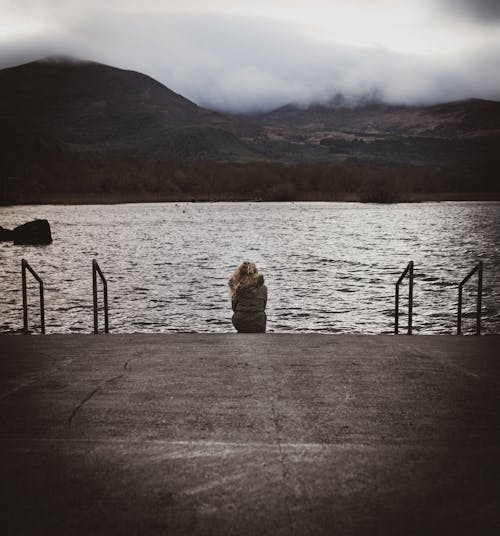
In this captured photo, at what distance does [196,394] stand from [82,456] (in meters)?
1.58

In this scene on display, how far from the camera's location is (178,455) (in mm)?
4109

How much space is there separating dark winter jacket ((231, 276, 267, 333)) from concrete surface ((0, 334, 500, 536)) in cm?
298

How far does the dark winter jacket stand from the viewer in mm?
10227

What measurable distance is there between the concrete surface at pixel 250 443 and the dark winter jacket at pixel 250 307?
9.78 feet

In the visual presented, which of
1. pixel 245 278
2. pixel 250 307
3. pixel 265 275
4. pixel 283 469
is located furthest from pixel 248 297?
pixel 265 275

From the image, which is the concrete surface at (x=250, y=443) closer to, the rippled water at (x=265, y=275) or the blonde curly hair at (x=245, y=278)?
the blonde curly hair at (x=245, y=278)

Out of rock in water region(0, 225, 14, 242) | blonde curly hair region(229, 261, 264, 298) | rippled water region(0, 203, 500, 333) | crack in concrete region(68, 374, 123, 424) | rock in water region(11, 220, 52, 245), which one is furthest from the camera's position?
rock in water region(0, 225, 14, 242)

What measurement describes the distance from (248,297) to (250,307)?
0.70 ft

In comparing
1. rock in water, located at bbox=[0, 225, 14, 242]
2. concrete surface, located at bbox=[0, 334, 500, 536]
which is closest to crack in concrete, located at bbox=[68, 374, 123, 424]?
concrete surface, located at bbox=[0, 334, 500, 536]

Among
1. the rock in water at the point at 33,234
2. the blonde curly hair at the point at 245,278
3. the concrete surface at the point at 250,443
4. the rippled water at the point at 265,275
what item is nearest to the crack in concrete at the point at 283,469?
the concrete surface at the point at 250,443

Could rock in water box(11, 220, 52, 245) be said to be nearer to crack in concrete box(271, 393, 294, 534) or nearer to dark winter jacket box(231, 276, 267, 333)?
dark winter jacket box(231, 276, 267, 333)

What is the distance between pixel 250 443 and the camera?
4.30 metres

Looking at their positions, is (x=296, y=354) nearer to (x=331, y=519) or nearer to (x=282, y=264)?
(x=331, y=519)

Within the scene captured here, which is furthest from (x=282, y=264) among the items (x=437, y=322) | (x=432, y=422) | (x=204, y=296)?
(x=432, y=422)
